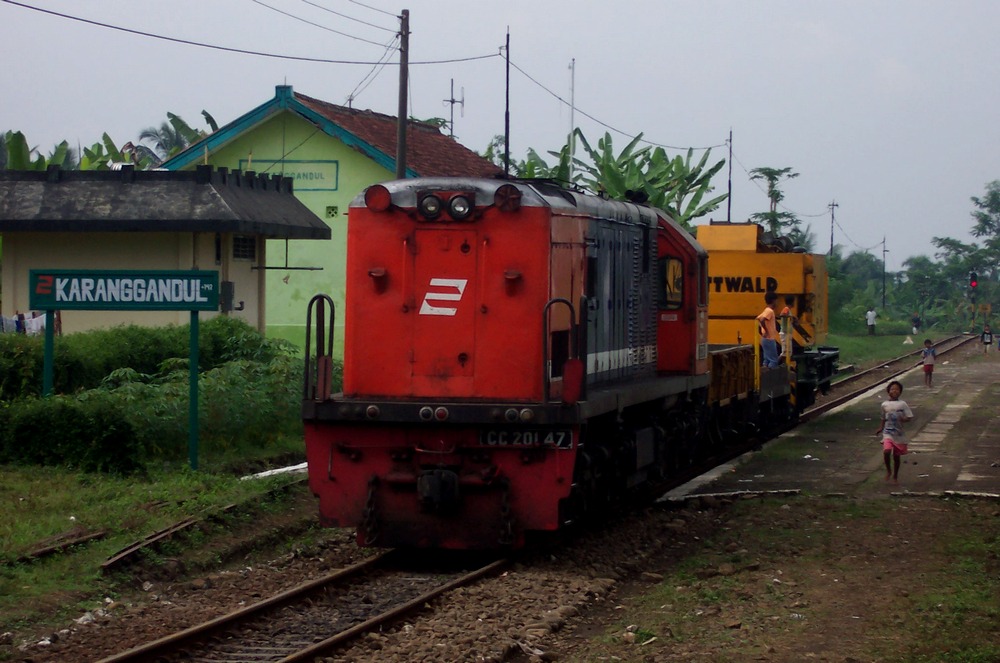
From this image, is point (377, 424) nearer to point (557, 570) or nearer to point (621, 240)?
point (557, 570)

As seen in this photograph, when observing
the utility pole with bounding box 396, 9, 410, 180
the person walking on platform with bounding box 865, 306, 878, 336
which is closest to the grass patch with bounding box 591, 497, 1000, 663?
the utility pole with bounding box 396, 9, 410, 180

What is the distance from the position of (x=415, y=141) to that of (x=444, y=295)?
21367mm

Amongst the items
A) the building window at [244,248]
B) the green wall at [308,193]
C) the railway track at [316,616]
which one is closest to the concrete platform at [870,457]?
the railway track at [316,616]

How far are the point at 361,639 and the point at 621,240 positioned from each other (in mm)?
5726

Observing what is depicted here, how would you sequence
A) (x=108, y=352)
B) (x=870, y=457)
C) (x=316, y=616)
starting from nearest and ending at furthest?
(x=316, y=616)
(x=108, y=352)
(x=870, y=457)

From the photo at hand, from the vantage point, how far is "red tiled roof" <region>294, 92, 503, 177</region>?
28.5 m

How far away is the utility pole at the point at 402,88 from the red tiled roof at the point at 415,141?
5.29m

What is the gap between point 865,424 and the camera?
21.7 meters

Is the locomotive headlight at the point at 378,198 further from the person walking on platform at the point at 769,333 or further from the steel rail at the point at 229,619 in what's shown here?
the person walking on platform at the point at 769,333

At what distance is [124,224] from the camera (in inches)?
783

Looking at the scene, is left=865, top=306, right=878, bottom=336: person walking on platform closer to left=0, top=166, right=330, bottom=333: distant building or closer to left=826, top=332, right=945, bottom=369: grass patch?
left=826, top=332, right=945, bottom=369: grass patch

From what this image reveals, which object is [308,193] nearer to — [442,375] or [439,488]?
[442,375]

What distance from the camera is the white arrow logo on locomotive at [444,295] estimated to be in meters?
10.2

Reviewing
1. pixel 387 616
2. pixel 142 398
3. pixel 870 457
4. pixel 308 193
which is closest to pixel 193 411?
pixel 142 398
